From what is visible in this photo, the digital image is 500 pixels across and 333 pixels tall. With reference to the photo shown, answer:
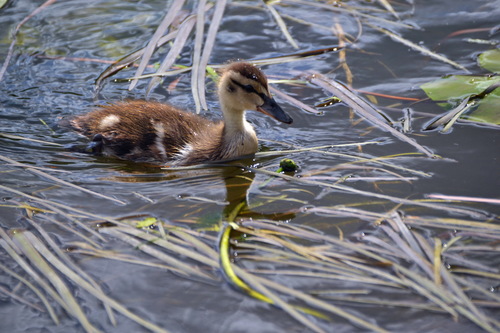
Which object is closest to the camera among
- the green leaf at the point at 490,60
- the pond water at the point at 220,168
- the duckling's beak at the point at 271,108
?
the pond water at the point at 220,168

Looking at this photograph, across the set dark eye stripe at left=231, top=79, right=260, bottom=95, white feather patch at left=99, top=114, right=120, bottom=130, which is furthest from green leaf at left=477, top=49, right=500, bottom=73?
white feather patch at left=99, top=114, right=120, bottom=130

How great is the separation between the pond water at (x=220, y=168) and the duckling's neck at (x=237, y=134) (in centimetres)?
12

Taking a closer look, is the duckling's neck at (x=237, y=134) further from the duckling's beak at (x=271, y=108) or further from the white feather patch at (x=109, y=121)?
the white feather patch at (x=109, y=121)

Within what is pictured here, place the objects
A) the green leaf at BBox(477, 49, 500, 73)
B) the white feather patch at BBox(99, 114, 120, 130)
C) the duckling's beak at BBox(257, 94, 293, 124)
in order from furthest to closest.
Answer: the green leaf at BBox(477, 49, 500, 73) < the white feather patch at BBox(99, 114, 120, 130) < the duckling's beak at BBox(257, 94, 293, 124)

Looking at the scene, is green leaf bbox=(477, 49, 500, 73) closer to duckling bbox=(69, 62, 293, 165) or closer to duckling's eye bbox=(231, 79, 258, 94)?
duckling bbox=(69, 62, 293, 165)

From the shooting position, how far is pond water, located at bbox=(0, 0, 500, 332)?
2801 millimetres

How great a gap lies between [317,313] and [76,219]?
1.33 meters

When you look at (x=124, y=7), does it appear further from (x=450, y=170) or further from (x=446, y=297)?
(x=446, y=297)

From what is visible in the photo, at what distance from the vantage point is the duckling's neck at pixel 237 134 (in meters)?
4.35

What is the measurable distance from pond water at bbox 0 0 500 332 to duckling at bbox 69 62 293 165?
0.41 ft

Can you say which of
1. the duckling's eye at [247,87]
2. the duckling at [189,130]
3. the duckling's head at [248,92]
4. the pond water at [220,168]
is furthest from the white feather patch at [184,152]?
the duckling's eye at [247,87]

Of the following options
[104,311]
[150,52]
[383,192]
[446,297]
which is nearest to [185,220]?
[104,311]

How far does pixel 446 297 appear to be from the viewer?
2762 millimetres

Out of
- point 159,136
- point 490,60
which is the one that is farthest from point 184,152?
point 490,60
